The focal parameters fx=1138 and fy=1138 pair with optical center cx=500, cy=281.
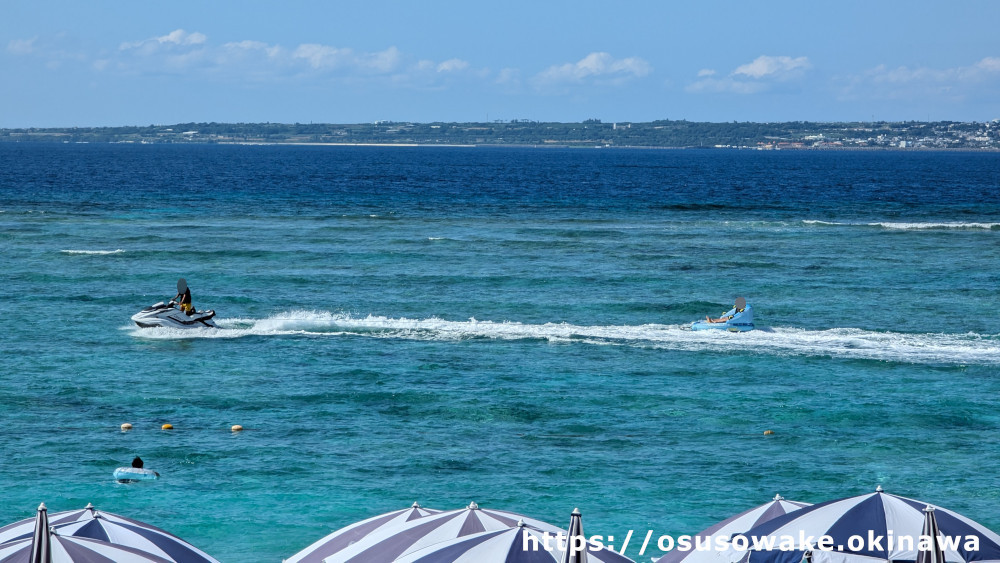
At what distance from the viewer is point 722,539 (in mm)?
15250

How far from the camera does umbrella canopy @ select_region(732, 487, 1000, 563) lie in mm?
14375

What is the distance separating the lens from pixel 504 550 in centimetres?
1341

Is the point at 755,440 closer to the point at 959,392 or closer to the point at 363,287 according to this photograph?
the point at 959,392

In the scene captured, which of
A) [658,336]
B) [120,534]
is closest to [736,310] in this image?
[658,336]

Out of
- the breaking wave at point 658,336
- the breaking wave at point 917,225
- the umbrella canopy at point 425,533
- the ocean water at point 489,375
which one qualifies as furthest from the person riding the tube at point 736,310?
the breaking wave at point 917,225

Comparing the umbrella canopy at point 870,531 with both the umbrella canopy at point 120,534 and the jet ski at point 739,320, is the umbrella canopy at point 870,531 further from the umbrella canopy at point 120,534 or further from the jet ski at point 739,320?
the jet ski at point 739,320

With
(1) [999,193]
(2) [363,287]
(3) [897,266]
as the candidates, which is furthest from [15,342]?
(1) [999,193]

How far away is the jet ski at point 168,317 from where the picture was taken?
129 ft

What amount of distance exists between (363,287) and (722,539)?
36.5 m

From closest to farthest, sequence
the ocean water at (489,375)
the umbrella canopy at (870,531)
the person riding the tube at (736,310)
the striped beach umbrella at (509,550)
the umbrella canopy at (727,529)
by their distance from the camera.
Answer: the striped beach umbrella at (509,550) < the umbrella canopy at (870,531) < the umbrella canopy at (727,529) < the ocean water at (489,375) < the person riding the tube at (736,310)

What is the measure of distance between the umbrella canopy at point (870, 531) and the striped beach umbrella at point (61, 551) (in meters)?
7.69

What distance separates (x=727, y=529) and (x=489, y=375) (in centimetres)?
1821

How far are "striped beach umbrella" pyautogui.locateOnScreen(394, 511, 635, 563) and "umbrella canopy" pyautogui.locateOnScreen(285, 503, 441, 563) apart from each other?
1736mm

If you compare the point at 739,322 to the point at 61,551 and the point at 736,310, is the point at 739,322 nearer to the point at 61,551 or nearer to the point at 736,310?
the point at 736,310
